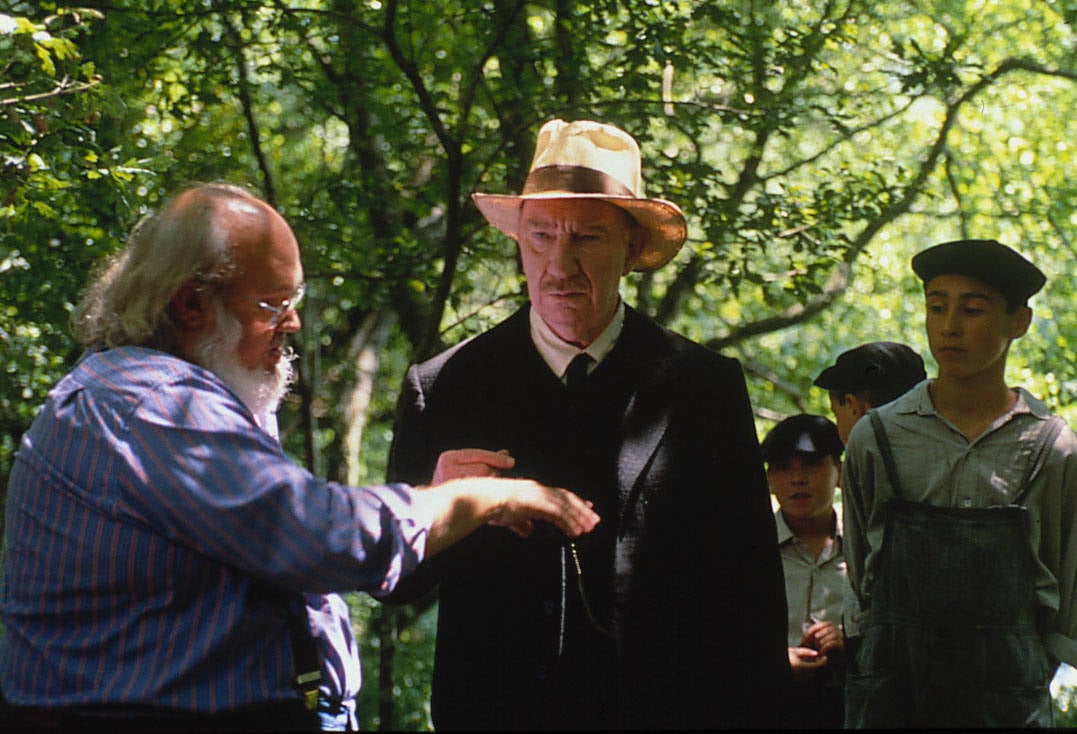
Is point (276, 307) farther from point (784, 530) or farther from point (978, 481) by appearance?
point (784, 530)

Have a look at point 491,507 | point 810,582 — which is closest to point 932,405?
point 810,582

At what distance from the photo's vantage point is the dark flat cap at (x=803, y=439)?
424cm

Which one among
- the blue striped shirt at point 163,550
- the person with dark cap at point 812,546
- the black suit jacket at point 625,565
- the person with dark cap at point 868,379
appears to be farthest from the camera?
the person with dark cap at point 868,379

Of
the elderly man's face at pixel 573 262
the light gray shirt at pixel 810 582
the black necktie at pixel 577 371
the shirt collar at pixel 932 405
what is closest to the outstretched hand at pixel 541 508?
the black necktie at pixel 577 371

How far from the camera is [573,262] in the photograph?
2.83 m

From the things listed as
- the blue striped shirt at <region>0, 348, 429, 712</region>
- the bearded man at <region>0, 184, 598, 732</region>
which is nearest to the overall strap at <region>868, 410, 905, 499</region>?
the bearded man at <region>0, 184, 598, 732</region>

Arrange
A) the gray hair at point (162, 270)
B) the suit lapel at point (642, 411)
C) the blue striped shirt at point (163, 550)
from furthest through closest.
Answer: the suit lapel at point (642, 411) < the gray hair at point (162, 270) < the blue striped shirt at point (163, 550)

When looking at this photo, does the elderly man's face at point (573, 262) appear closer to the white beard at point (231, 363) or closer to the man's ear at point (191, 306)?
the white beard at point (231, 363)

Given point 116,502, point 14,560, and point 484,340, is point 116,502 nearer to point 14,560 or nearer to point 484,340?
point 14,560

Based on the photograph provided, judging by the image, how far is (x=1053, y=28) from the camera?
26.7 feet

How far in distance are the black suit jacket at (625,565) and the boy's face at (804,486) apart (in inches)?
55.3

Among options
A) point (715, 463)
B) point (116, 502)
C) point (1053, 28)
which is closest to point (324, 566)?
point (116, 502)

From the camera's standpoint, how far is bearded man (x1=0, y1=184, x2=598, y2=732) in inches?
72.5

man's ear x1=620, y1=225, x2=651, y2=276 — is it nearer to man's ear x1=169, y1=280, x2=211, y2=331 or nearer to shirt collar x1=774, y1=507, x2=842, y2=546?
man's ear x1=169, y1=280, x2=211, y2=331
